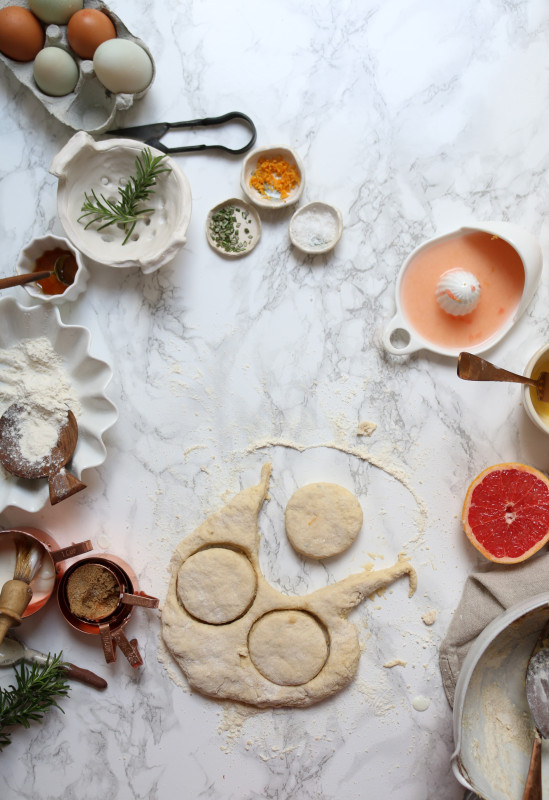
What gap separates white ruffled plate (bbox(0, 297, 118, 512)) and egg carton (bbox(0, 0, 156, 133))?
1.73 ft

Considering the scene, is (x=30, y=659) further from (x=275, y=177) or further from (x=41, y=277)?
(x=275, y=177)

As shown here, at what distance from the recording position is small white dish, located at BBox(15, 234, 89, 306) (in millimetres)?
1569

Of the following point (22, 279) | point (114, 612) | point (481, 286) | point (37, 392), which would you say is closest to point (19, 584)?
point (114, 612)

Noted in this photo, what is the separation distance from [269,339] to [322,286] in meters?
0.21

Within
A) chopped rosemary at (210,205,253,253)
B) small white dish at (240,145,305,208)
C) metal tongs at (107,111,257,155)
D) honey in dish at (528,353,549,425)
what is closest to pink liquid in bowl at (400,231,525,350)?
honey in dish at (528,353,549,425)

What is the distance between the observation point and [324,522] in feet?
5.24

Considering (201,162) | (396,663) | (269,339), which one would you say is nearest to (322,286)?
(269,339)

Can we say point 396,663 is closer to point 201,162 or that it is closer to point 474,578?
point 474,578

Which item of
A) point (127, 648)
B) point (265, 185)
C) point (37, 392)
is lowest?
point (127, 648)

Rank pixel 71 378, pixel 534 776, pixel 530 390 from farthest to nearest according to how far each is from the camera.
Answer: pixel 71 378 → pixel 530 390 → pixel 534 776

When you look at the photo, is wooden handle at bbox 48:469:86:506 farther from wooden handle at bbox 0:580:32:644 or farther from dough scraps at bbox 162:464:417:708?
dough scraps at bbox 162:464:417:708

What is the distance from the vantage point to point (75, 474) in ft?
5.18

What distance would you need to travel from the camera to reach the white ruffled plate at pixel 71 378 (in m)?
1.56

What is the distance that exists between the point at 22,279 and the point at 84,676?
1.10 metres
